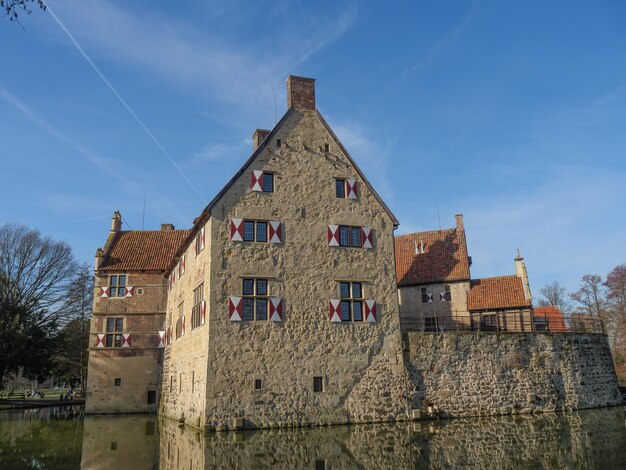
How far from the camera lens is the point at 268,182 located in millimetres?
20219

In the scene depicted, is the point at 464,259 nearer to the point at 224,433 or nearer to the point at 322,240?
the point at 322,240

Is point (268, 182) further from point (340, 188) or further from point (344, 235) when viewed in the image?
point (344, 235)

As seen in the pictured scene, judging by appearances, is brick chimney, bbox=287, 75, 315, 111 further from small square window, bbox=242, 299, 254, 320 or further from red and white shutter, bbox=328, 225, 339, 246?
small square window, bbox=242, 299, 254, 320

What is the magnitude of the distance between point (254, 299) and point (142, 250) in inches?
543

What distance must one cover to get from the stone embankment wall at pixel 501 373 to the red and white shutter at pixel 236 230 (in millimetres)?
7528

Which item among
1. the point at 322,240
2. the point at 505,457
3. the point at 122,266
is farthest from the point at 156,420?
the point at 505,457

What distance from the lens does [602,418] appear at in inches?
760

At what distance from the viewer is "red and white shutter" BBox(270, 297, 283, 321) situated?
18781mm

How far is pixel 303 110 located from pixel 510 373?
13488mm

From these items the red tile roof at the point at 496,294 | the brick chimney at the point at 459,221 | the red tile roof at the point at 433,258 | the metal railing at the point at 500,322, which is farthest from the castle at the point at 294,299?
the brick chimney at the point at 459,221

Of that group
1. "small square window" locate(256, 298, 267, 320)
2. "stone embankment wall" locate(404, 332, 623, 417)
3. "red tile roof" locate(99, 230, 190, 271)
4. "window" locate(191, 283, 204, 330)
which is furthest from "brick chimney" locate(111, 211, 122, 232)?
"stone embankment wall" locate(404, 332, 623, 417)

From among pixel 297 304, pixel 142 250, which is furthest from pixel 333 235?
pixel 142 250

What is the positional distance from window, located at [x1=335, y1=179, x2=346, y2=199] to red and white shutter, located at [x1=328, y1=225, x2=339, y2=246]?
4.53 ft

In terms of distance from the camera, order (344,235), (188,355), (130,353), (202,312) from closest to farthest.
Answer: (202,312) < (344,235) < (188,355) < (130,353)
